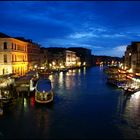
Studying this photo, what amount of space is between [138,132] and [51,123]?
32.1ft

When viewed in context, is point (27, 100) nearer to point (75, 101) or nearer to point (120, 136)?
point (75, 101)

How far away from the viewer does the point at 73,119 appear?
116 feet

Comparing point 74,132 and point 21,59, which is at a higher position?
point 21,59

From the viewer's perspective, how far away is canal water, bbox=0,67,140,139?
29953mm

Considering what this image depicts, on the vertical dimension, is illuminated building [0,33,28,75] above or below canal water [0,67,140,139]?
above

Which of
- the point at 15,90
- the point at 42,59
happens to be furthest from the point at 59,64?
the point at 15,90

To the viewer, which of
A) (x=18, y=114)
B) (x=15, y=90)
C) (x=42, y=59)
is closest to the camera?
(x=18, y=114)

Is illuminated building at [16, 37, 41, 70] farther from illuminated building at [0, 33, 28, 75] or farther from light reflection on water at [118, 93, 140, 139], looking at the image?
light reflection on water at [118, 93, 140, 139]

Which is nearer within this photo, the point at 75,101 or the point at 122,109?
the point at 122,109

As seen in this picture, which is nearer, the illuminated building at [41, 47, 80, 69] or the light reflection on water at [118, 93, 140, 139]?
the light reflection on water at [118, 93, 140, 139]

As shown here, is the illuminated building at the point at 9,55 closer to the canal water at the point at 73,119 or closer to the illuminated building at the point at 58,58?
the canal water at the point at 73,119

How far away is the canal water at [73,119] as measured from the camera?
2995 cm

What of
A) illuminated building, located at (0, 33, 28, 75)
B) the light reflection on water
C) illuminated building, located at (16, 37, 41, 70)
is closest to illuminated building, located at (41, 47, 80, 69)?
illuminated building, located at (16, 37, 41, 70)

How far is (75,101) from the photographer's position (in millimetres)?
47562
